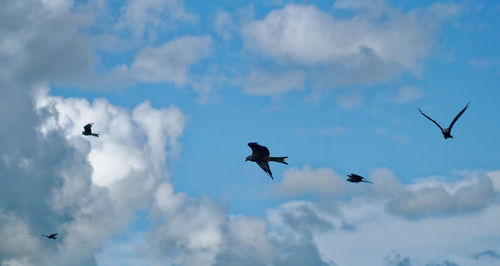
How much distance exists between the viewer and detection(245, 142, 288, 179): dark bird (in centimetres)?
5682

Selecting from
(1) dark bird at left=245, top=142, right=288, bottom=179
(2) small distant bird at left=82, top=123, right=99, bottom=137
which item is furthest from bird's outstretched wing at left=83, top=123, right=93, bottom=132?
(1) dark bird at left=245, top=142, right=288, bottom=179

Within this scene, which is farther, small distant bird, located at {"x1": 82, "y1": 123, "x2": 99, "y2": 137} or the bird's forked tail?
small distant bird, located at {"x1": 82, "y1": 123, "x2": 99, "y2": 137}

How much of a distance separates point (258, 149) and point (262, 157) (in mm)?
1499

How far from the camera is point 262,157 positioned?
5838cm

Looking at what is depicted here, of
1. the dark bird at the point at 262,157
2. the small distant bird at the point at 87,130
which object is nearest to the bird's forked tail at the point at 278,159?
the dark bird at the point at 262,157

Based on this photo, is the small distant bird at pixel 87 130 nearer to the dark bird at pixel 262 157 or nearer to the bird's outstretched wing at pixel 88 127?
the bird's outstretched wing at pixel 88 127

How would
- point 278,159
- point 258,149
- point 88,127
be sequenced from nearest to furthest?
point 258,149, point 278,159, point 88,127

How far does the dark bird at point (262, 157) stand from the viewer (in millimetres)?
56822

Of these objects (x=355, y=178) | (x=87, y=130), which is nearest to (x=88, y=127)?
(x=87, y=130)

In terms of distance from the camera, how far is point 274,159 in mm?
58094

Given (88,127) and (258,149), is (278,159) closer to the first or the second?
(258,149)

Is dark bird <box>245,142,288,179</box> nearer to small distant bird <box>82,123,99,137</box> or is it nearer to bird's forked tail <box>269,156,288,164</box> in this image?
bird's forked tail <box>269,156,288,164</box>

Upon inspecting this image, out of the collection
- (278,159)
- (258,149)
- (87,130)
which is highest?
(87,130)

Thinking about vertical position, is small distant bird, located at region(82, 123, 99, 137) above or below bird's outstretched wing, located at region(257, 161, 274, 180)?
above
